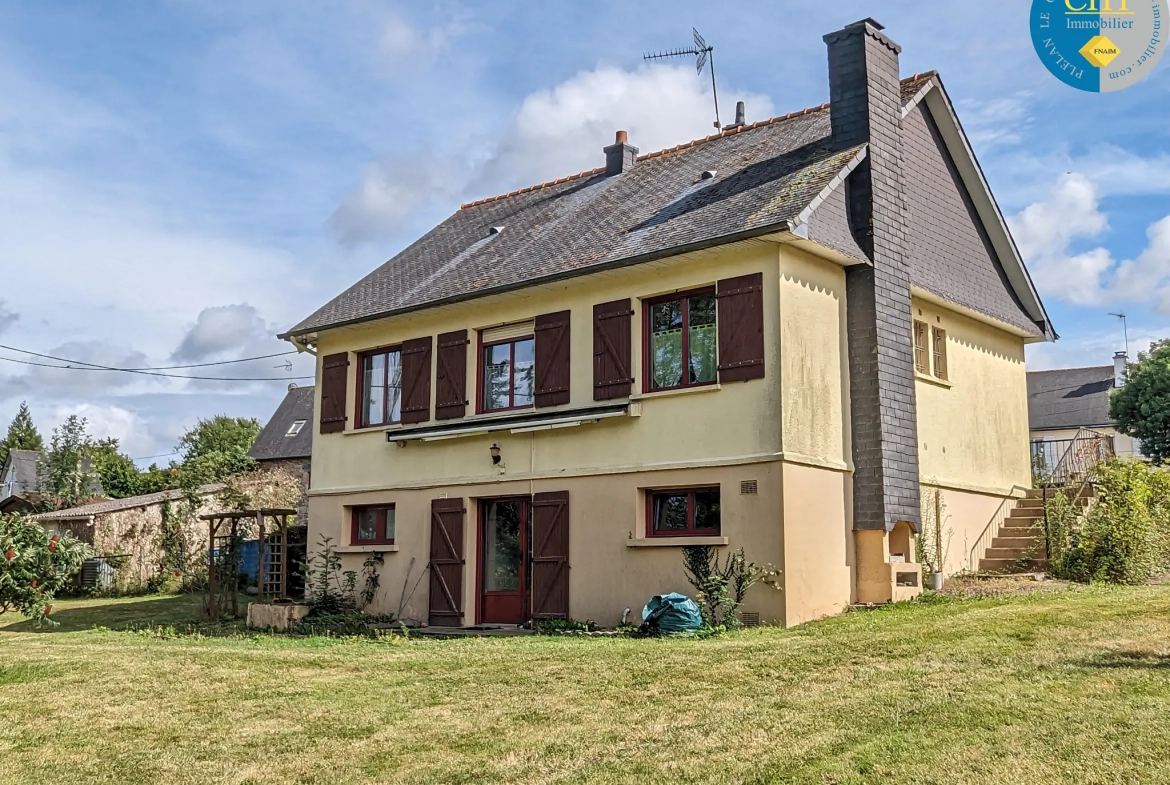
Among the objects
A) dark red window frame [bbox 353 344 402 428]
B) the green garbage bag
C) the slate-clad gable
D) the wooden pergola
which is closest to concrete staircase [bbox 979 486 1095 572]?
the slate-clad gable

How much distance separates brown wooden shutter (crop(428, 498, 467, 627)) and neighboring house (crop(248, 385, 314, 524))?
903 inches

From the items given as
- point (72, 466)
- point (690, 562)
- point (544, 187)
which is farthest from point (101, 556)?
point (690, 562)

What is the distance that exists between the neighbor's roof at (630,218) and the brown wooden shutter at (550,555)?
3.16m

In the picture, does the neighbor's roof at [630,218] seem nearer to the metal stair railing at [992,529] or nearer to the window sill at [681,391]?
the window sill at [681,391]

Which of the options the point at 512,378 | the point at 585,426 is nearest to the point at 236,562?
the point at 512,378

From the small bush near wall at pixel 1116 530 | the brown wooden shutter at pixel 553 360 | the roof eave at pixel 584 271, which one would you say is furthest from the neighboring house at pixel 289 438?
the small bush near wall at pixel 1116 530

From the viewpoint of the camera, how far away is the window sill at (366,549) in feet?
58.3

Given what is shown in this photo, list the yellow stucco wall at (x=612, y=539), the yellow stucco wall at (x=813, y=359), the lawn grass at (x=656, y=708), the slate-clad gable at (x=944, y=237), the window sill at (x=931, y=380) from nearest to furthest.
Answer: the lawn grass at (x=656, y=708)
the yellow stucco wall at (x=612, y=539)
the yellow stucco wall at (x=813, y=359)
the window sill at (x=931, y=380)
the slate-clad gable at (x=944, y=237)

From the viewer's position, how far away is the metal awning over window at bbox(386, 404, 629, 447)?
1545 centimetres

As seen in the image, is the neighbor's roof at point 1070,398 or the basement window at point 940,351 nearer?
the basement window at point 940,351

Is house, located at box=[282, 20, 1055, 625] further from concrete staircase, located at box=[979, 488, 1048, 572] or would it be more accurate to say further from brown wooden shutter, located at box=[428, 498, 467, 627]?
concrete staircase, located at box=[979, 488, 1048, 572]

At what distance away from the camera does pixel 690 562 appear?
14.0 metres

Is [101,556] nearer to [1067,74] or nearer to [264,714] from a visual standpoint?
[264,714]

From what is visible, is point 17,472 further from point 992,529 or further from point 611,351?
point 992,529
